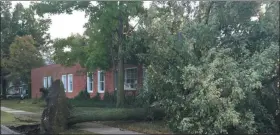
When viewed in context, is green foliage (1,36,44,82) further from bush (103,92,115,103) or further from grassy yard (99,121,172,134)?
grassy yard (99,121,172,134)

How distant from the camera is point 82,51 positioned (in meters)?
22.3

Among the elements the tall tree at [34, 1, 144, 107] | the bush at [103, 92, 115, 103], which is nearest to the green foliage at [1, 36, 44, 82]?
the bush at [103, 92, 115, 103]

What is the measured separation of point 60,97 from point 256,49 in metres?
6.76

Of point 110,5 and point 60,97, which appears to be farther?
point 110,5

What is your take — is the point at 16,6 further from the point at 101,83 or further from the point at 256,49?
the point at 256,49

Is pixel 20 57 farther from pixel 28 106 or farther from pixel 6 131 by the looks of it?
pixel 6 131

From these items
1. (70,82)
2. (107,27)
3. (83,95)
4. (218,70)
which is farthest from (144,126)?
(70,82)

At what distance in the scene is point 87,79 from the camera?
99.6ft

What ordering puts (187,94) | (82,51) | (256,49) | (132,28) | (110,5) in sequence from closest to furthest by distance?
(187,94), (256,49), (110,5), (132,28), (82,51)

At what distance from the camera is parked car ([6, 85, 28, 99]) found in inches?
1631

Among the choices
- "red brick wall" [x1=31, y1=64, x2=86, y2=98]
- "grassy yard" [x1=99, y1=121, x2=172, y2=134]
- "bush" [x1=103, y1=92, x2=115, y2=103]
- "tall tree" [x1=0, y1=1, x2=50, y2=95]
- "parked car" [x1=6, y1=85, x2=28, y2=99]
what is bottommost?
"grassy yard" [x1=99, y1=121, x2=172, y2=134]

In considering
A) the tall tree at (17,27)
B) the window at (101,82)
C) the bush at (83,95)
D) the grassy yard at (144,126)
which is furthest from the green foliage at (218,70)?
the tall tree at (17,27)

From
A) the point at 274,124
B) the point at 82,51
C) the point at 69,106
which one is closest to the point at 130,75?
the point at 82,51

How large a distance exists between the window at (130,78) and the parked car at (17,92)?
63.8ft
